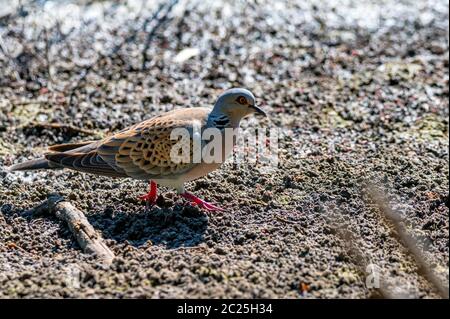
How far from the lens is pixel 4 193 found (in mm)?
6953

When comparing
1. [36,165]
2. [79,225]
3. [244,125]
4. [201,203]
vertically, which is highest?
[244,125]

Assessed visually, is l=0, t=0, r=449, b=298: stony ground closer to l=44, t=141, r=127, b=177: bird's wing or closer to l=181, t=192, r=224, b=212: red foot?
l=181, t=192, r=224, b=212: red foot

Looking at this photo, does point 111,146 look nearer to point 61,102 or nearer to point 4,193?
point 4,193

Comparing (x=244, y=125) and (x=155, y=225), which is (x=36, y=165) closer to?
(x=155, y=225)

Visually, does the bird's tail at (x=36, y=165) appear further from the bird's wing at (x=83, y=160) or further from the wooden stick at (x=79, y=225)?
the wooden stick at (x=79, y=225)

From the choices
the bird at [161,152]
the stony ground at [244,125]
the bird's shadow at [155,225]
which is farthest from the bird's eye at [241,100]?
the bird's shadow at [155,225]

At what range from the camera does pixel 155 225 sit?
20.5ft

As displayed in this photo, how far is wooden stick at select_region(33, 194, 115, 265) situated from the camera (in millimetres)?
5742

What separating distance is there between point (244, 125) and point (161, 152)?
7.10 ft

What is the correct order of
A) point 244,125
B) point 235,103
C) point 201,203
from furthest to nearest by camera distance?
1. point 244,125
2. point 235,103
3. point 201,203

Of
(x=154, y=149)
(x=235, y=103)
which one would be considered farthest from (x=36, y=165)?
(x=235, y=103)

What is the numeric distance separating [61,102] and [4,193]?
6.88 feet

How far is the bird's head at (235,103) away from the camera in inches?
256
